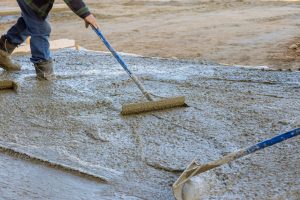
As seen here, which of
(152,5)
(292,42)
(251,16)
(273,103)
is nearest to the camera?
(273,103)

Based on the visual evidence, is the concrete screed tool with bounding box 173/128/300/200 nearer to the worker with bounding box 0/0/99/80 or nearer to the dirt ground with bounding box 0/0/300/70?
the worker with bounding box 0/0/99/80

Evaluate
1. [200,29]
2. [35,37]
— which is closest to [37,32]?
[35,37]

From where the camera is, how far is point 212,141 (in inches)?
125

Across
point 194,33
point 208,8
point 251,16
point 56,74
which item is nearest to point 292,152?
point 56,74

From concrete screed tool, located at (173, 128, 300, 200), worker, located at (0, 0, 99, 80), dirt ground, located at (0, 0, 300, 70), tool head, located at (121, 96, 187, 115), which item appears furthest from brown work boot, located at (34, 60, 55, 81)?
dirt ground, located at (0, 0, 300, 70)

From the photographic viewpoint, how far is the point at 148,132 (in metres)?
3.41

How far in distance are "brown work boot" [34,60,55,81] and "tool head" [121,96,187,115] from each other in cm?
150

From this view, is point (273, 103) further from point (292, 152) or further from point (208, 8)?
point (208, 8)

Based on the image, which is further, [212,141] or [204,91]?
[204,91]

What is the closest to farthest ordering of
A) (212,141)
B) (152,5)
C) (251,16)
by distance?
1. (212,141)
2. (251,16)
3. (152,5)

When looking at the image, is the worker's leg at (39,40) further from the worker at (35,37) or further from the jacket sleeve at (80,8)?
the jacket sleeve at (80,8)

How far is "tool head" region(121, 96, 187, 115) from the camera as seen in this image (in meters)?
3.76

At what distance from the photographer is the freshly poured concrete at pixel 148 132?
261 centimetres

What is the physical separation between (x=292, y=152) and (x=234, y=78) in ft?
6.01
